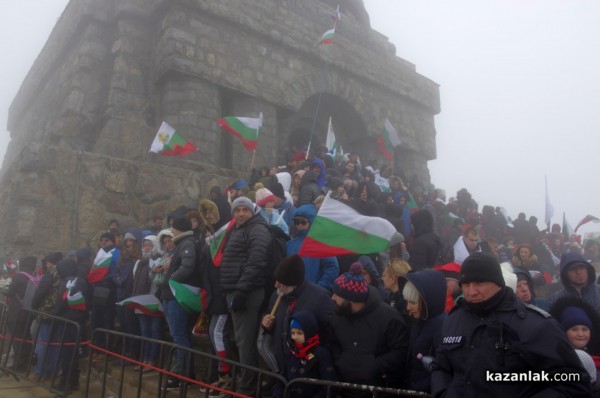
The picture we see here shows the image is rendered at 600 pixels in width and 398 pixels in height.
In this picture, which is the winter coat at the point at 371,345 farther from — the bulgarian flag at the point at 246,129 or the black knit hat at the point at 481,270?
the bulgarian flag at the point at 246,129

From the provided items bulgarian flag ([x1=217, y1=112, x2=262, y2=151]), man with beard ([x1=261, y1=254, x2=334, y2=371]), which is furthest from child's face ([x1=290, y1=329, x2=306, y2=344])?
bulgarian flag ([x1=217, y1=112, x2=262, y2=151])

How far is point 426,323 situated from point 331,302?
873 millimetres

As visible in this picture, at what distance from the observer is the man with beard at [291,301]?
11.8ft

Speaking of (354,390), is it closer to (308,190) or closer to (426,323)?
(426,323)

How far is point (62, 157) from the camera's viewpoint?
762 centimetres

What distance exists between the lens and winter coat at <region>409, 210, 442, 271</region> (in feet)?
17.4

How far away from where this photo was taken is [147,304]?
5270 mm

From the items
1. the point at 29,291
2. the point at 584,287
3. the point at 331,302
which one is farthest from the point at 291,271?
A: the point at 29,291

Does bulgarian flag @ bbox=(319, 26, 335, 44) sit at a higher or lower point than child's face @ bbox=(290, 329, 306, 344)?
higher

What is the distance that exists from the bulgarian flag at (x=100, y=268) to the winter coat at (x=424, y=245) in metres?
3.93

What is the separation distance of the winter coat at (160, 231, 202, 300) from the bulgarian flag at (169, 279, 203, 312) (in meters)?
0.06

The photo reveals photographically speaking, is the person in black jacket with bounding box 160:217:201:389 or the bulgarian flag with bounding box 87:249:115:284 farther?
the bulgarian flag with bounding box 87:249:115:284

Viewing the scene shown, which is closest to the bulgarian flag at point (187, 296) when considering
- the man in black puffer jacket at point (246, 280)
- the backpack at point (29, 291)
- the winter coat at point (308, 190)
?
the man in black puffer jacket at point (246, 280)

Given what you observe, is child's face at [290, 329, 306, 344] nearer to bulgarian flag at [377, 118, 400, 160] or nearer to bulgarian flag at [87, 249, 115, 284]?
bulgarian flag at [87, 249, 115, 284]
